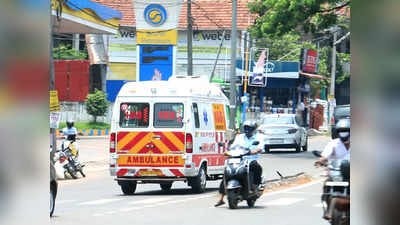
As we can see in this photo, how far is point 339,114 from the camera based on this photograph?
3574 mm

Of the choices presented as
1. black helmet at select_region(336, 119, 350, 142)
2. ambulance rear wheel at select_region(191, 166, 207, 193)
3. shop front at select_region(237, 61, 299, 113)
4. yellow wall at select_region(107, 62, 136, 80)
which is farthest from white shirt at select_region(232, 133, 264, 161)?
black helmet at select_region(336, 119, 350, 142)

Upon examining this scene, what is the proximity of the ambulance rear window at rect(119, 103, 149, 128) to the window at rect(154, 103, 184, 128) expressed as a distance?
16cm

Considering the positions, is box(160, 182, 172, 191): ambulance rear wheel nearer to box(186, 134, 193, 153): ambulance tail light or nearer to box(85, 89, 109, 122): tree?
box(186, 134, 193, 153): ambulance tail light

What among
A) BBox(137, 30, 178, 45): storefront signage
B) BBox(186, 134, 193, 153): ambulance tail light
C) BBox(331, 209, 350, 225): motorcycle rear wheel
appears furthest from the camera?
BBox(186, 134, 193, 153): ambulance tail light

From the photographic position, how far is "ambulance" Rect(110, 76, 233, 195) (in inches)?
335

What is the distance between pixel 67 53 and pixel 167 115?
228 inches

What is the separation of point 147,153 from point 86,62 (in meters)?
5.34

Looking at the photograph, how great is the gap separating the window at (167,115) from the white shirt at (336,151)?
5242 millimetres

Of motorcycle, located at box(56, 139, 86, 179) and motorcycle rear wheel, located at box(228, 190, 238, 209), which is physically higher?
motorcycle, located at box(56, 139, 86, 179)

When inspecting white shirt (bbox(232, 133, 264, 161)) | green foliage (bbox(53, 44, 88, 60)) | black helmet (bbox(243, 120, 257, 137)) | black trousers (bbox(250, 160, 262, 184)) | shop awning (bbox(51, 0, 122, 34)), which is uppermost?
shop awning (bbox(51, 0, 122, 34))

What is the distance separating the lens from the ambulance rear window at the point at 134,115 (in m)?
8.81

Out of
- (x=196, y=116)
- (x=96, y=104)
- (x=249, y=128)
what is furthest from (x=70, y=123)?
(x=196, y=116)
